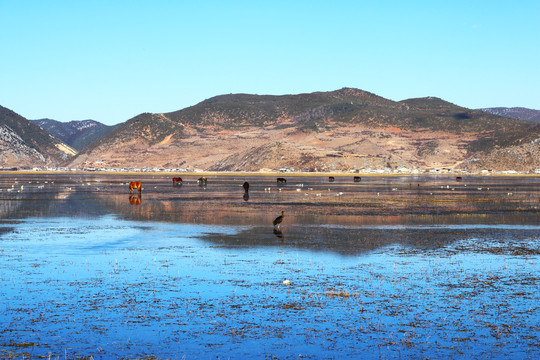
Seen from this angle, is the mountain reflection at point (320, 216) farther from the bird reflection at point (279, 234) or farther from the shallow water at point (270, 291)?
the shallow water at point (270, 291)

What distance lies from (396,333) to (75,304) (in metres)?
7.46

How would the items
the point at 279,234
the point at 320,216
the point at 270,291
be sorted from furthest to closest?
the point at 320,216 < the point at 279,234 < the point at 270,291

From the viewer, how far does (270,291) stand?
17438 mm

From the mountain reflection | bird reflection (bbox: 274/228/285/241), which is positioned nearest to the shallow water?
bird reflection (bbox: 274/228/285/241)

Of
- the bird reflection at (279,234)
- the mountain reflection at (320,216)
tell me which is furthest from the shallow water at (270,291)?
the mountain reflection at (320,216)

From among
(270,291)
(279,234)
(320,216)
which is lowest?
(270,291)

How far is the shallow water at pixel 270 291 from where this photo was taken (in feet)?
41.9

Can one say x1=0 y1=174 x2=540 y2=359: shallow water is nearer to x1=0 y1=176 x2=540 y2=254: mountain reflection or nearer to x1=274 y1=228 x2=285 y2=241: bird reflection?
x1=274 y1=228 x2=285 y2=241: bird reflection

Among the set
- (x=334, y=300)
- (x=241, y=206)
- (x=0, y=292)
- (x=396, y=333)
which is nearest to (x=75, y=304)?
(x=0, y=292)

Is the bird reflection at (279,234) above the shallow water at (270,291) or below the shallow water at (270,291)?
above

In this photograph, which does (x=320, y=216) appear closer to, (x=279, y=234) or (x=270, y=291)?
(x=279, y=234)

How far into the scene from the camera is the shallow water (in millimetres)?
12773

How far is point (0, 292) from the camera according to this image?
17.1 metres

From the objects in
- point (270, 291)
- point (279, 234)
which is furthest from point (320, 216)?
point (270, 291)
